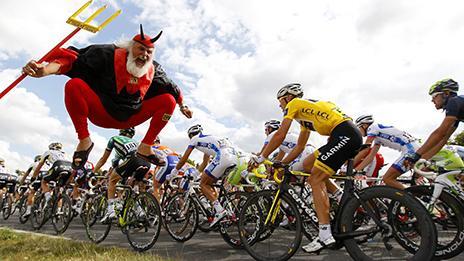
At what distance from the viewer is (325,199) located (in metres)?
4.33

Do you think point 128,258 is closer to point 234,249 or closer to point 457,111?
point 234,249

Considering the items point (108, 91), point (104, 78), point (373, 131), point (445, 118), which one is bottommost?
point (108, 91)

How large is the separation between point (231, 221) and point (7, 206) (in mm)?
10549

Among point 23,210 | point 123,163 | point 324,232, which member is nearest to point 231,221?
point 123,163

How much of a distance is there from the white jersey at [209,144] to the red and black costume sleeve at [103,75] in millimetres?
3845

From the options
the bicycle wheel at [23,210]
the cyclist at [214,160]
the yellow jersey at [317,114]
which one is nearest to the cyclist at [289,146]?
the cyclist at [214,160]

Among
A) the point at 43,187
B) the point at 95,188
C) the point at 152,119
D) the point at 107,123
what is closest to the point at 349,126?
the point at 152,119

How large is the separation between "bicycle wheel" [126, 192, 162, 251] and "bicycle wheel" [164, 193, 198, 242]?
0.72 meters

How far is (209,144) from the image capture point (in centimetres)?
747

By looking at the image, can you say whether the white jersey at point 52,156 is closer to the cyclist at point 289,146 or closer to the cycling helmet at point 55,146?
the cycling helmet at point 55,146

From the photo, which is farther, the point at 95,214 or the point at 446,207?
the point at 95,214

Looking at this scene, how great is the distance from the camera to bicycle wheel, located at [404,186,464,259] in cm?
415

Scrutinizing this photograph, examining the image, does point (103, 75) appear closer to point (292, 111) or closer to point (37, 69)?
point (37, 69)

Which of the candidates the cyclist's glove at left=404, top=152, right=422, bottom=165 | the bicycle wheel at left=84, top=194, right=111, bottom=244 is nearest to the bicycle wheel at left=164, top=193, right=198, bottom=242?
the bicycle wheel at left=84, top=194, right=111, bottom=244
